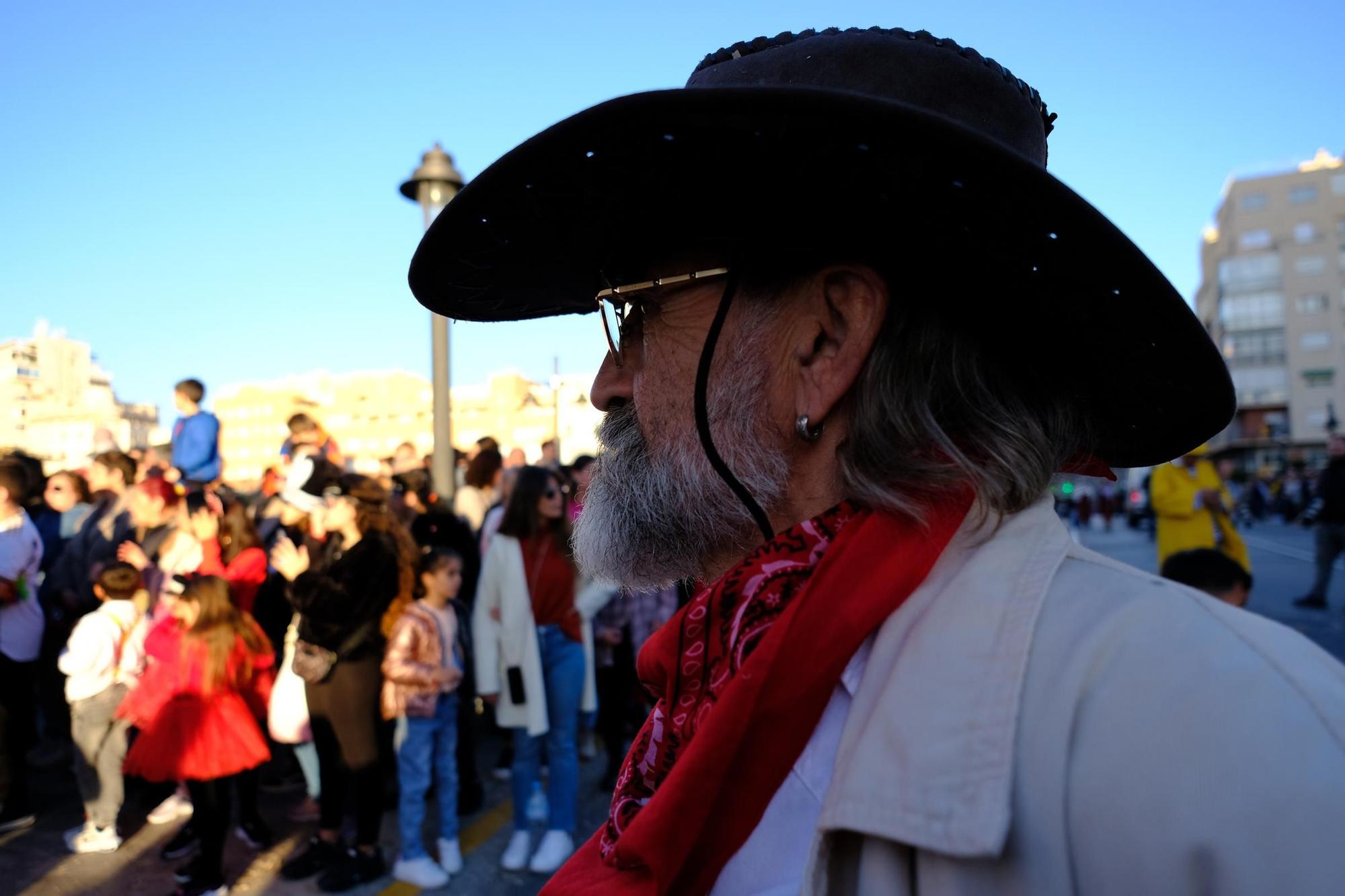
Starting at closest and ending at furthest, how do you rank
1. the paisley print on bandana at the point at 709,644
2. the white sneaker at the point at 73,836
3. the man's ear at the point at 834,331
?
1. the paisley print on bandana at the point at 709,644
2. the man's ear at the point at 834,331
3. the white sneaker at the point at 73,836

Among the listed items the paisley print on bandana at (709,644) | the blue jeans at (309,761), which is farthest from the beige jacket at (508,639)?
the paisley print on bandana at (709,644)

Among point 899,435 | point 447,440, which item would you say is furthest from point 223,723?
point 899,435

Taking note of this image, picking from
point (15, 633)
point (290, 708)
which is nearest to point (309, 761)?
point (290, 708)

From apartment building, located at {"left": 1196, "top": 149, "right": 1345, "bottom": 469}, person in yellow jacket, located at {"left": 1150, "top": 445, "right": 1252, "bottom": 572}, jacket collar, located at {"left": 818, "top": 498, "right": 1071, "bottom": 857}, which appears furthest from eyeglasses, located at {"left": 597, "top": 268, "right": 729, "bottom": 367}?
apartment building, located at {"left": 1196, "top": 149, "right": 1345, "bottom": 469}

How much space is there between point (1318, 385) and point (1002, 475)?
3303 inches

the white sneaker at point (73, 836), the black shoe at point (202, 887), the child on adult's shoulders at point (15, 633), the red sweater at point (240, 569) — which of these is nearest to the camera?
the black shoe at point (202, 887)

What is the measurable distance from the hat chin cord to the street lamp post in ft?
16.7

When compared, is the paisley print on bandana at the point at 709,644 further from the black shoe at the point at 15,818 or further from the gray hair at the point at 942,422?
the black shoe at the point at 15,818

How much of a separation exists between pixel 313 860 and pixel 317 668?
1.01 m

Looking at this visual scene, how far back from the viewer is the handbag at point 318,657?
14.4ft

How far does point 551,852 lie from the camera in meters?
4.50

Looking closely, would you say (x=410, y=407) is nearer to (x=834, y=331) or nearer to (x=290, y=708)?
(x=290, y=708)

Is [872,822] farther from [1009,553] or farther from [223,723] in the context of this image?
[223,723]

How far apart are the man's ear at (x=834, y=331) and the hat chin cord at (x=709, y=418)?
0.12m
